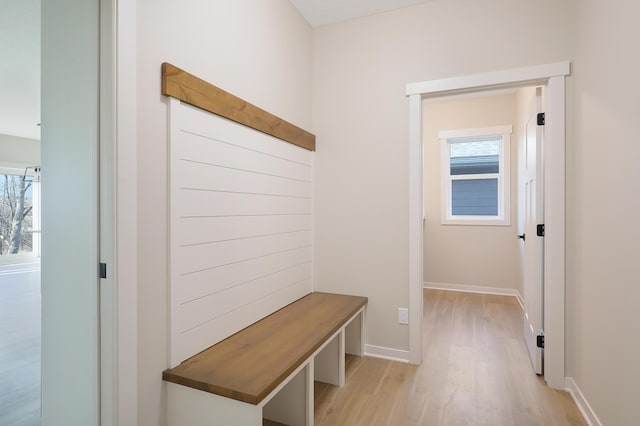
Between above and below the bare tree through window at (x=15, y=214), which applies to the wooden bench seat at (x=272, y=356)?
below

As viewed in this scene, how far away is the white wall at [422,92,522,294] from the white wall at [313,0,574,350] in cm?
193

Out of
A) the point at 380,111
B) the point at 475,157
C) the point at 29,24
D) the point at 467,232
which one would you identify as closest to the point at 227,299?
the point at 380,111

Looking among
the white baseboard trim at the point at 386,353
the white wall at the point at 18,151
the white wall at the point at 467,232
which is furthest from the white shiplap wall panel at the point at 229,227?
the white wall at the point at 18,151

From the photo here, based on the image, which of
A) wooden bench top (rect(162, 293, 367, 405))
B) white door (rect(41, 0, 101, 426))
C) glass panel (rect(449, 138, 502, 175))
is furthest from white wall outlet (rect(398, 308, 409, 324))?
glass panel (rect(449, 138, 502, 175))

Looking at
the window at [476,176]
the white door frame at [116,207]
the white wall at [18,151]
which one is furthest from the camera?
the white wall at [18,151]

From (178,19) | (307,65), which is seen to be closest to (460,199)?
(307,65)

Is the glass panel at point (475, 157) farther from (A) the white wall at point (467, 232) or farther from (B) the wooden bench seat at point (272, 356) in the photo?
(B) the wooden bench seat at point (272, 356)

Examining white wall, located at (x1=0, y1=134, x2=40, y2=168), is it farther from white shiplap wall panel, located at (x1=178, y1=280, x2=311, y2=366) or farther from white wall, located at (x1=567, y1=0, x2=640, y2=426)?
white wall, located at (x1=567, y1=0, x2=640, y2=426)

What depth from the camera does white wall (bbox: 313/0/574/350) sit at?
2.37 meters

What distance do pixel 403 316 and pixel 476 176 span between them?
3.23 meters

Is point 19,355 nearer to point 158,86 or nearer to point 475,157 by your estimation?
point 158,86

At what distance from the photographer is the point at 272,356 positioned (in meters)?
1.61

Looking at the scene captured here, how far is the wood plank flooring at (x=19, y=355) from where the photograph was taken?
1.98 meters

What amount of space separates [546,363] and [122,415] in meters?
2.50
